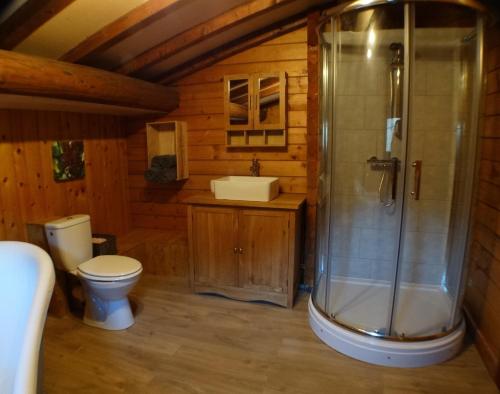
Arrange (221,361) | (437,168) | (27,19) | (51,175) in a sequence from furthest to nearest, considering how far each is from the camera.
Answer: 1. (51,175)
2. (437,168)
3. (221,361)
4. (27,19)

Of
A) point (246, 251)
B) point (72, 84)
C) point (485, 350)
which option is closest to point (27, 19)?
point (72, 84)

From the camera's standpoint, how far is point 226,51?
9.80 feet

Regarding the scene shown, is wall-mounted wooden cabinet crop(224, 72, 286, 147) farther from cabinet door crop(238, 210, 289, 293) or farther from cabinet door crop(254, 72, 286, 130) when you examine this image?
cabinet door crop(238, 210, 289, 293)

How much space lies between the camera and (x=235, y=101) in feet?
9.90

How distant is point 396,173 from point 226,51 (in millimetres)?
1889

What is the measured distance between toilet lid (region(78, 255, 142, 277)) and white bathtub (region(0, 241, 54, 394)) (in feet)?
2.20

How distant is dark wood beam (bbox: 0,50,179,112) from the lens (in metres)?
1.82

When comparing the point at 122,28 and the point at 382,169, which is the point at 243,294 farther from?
the point at 122,28

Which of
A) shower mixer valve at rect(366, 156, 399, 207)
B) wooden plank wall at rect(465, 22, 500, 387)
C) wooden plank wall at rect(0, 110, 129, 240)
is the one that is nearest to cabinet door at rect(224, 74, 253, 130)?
shower mixer valve at rect(366, 156, 399, 207)

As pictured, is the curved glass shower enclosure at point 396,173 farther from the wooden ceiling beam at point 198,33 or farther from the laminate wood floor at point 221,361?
the wooden ceiling beam at point 198,33

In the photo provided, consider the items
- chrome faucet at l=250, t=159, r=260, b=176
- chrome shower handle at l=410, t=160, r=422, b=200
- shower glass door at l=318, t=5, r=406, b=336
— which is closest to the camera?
chrome shower handle at l=410, t=160, r=422, b=200

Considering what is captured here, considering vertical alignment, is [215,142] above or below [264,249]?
above

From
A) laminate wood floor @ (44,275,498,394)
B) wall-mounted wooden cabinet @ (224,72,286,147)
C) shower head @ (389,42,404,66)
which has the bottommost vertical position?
laminate wood floor @ (44,275,498,394)

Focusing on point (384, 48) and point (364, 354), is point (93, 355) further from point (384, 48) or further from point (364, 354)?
point (384, 48)
